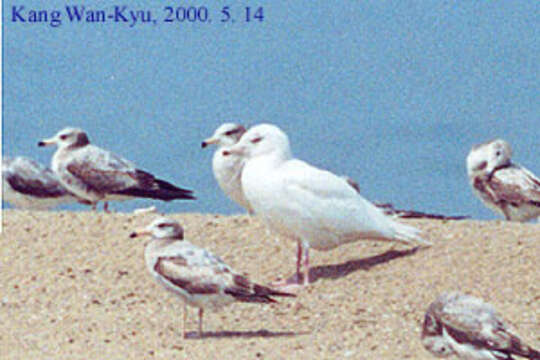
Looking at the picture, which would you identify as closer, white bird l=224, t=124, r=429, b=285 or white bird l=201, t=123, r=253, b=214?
white bird l=224, t=124, r=429, b=285

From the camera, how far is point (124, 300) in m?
10.9

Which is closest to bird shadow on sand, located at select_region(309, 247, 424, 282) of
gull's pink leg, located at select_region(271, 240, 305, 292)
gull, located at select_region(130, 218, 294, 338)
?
gull's pink leg, located at select_region(271, 240, 305, 292)

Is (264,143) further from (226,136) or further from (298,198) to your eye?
(226,136)

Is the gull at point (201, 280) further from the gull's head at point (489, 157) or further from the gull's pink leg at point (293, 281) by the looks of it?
the gull's head at point (489, 157)

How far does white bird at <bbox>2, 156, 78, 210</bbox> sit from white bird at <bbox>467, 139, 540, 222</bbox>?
6.34 meters

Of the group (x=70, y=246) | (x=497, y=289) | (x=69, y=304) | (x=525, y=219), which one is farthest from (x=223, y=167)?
(x=525, y=219)

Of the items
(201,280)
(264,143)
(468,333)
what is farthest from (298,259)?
(468,333)

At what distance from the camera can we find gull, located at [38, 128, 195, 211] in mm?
14727

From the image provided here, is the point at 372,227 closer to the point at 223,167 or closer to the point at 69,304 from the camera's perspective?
the point at 223,167

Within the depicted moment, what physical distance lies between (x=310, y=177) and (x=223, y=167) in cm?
224

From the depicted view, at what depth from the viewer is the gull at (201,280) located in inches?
340

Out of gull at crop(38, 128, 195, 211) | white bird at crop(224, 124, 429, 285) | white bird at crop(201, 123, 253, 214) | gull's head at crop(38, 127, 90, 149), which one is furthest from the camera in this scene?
gull's head at crop(38, 127, 90, 149)

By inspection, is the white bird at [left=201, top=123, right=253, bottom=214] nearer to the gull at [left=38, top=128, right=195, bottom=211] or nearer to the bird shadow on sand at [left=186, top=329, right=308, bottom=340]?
the gull at [left=38, top=128, right=195, bottom=211]

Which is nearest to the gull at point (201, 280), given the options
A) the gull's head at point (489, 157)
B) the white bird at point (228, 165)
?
the white bird at point (228, 165)
